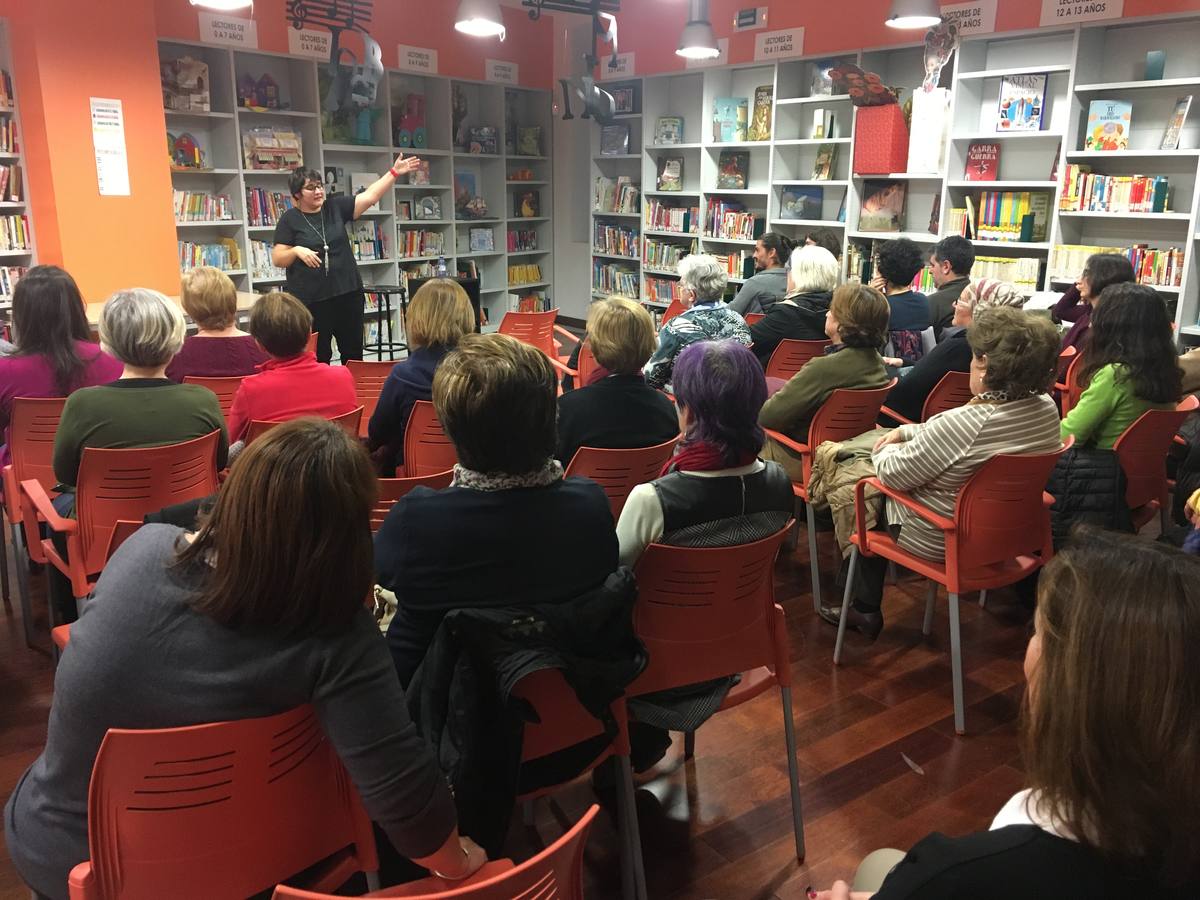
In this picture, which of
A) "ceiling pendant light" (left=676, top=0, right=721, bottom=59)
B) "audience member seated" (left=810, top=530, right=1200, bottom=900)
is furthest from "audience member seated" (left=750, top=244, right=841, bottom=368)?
"audience member seated" (left=810, top=530, right=1200, bottom=900)

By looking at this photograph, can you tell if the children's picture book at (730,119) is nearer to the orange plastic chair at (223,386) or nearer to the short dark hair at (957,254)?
the short dark hair at (957,254)

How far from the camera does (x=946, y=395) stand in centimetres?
380

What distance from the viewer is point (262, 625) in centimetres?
126

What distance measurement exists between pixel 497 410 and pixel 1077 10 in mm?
5668

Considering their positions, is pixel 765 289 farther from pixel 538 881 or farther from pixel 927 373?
pixel 538 881

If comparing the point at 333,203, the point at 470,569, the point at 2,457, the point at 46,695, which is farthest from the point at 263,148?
the point at 470,569

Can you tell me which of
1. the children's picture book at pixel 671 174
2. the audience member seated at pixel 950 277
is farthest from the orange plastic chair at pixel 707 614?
the children's picture book at pixel 671 174

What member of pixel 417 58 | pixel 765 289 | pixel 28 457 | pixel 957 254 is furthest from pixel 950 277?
pixel 417 58

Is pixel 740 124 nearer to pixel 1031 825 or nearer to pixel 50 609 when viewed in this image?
pixel 50 609

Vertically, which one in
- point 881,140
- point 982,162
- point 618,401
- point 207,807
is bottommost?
point 207,807

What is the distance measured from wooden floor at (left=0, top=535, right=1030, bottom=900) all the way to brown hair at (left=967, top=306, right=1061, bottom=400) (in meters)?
1.03

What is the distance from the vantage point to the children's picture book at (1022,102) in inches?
239

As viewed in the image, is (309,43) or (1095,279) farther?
(309,43)

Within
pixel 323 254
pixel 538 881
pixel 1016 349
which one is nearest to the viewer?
pixel 538 881
